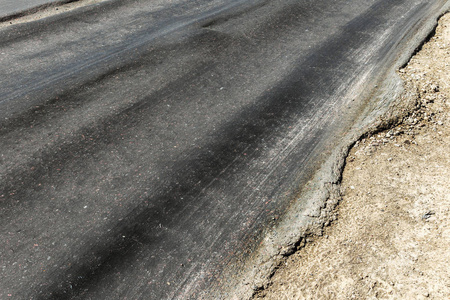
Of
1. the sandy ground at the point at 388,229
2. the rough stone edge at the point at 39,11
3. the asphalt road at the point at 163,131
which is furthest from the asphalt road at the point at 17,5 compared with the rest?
the sandy ground at the point at 388,229

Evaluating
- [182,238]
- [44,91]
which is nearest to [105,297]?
[182,238]

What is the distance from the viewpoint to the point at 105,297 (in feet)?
10.9

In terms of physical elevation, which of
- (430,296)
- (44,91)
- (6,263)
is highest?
(44,91)

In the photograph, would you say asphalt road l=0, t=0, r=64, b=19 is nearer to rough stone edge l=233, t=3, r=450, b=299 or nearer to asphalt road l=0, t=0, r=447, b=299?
asphalt road l=0, t=0, r=447, b=299

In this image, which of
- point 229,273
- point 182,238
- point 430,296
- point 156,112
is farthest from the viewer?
point 156,112

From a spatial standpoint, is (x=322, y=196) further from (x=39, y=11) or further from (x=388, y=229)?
(x=39, y=11)

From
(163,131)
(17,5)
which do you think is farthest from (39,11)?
(163,131)

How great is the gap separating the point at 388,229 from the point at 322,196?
0.77 meters

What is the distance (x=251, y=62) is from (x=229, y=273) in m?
4.39

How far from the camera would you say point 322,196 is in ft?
14.0

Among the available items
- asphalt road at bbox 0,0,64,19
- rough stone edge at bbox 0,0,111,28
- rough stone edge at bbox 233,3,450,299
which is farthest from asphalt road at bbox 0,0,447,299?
asphalt road at bbox 0,0,64,19

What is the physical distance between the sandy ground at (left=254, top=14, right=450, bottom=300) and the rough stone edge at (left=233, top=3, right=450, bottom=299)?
3.2 inches

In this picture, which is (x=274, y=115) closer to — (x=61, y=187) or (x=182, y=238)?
(x=182, y=238)

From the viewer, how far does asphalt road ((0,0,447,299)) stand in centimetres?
365
